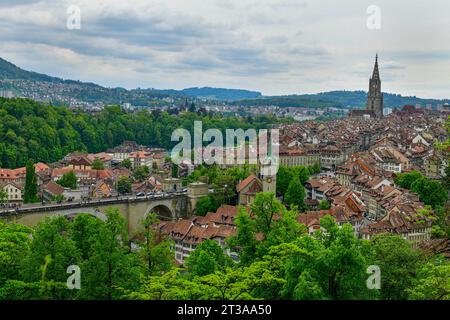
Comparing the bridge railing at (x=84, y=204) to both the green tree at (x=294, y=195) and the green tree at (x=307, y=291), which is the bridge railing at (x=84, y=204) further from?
the green tree at (x=307, y=291)

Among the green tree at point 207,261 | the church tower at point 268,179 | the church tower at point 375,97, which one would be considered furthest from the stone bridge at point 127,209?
the church tower at point 375,97

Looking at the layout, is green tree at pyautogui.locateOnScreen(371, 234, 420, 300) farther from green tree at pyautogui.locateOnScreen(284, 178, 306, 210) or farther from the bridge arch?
the bridge arch

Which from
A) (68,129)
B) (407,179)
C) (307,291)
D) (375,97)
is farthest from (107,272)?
(375,97)

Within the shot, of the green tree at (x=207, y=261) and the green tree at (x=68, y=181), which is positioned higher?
the green tree at (x=207, y=261)

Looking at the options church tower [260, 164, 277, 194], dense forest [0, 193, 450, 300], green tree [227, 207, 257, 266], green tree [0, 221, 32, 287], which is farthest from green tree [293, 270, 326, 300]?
church tower [260, 164, 277, 194]

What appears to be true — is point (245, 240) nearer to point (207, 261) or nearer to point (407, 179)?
point (207, 261)
